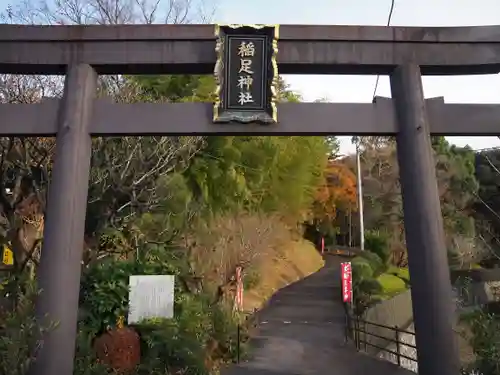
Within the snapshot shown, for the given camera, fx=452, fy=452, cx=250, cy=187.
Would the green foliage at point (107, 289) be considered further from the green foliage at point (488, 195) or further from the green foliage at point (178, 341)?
the green foliage at point (488, 195)

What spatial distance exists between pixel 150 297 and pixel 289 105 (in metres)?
4.20

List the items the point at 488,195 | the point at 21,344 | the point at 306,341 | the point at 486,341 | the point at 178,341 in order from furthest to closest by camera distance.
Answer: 1. the point at 488,195
2. the point at 306,341
3. the point at 178,341
4. the point at 486,341
5. the point at 21,344

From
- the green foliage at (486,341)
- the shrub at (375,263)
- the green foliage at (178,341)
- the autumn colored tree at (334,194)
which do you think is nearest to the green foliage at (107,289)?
the green foliage at (178,341)

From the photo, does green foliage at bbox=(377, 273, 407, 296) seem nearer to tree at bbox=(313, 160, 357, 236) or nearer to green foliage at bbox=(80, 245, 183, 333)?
tree at bbox=(313, 160, 357, 236)

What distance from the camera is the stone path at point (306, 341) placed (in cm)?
943

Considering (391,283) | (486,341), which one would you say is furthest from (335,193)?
(486,341)

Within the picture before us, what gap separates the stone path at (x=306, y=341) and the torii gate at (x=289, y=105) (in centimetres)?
432

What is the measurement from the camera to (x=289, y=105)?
623 centimetres

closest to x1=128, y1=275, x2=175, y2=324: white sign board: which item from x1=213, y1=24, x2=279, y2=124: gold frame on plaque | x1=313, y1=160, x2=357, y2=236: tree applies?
x1=213, y1=24, x2=279, y2=124: gold frame on plaque

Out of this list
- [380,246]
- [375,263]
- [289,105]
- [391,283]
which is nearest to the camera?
[289,105]

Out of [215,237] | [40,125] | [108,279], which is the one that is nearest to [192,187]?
[215,237]

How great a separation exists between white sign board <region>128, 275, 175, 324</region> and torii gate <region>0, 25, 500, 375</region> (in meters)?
2.33

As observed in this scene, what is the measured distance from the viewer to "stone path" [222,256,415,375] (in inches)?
371

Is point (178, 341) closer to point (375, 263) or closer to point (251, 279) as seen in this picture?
point (251, 279)
